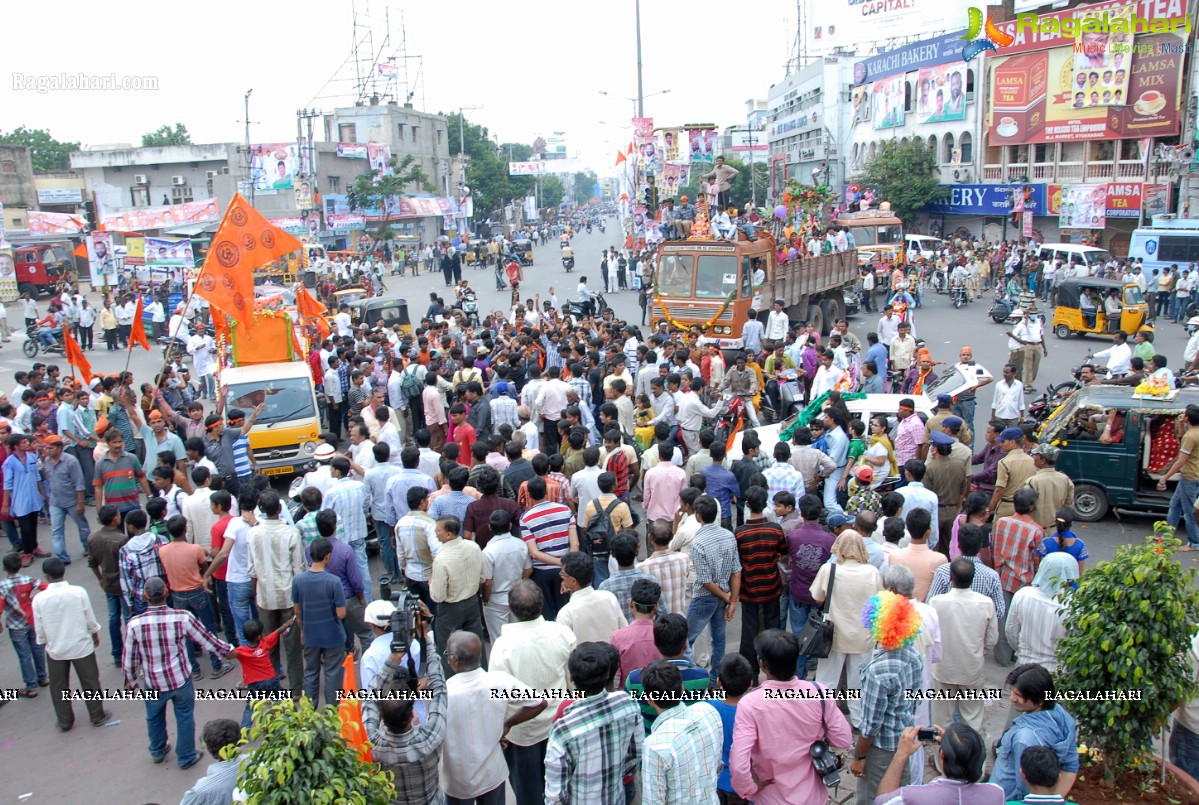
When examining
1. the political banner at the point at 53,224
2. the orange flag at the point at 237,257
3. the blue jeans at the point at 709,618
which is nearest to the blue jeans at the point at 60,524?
the orange flag at the point at 237,257

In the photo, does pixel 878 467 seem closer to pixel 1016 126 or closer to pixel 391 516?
pixel 391 516

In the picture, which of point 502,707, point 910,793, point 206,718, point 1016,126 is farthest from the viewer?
point 1016,126

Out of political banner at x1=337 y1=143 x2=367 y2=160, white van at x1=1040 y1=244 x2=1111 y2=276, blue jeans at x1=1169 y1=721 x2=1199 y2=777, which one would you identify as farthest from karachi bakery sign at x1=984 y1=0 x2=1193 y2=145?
blue jeans at x1=1169 y1=721 x2=1199 y2=777

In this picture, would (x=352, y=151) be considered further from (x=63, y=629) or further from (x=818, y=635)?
(x=818, y=635)

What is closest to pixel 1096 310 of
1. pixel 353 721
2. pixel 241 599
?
pixel 241 599

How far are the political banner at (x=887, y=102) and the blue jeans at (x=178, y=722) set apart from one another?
4768 centimetres

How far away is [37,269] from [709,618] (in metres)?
38.2

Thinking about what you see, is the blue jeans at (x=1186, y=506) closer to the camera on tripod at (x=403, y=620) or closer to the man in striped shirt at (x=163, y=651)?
the camera on tripod at (x=403, y=620)

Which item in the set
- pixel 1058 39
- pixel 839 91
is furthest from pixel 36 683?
pixel 839 91

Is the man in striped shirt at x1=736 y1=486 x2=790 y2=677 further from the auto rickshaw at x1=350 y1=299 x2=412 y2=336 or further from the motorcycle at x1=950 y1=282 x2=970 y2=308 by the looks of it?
the motorcycle at x1=950 y1=282 x2=970 y2=308

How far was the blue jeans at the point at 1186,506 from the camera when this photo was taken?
877 cm

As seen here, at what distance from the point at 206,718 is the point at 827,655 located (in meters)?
4.61

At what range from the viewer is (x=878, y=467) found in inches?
327

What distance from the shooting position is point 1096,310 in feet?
69.0
